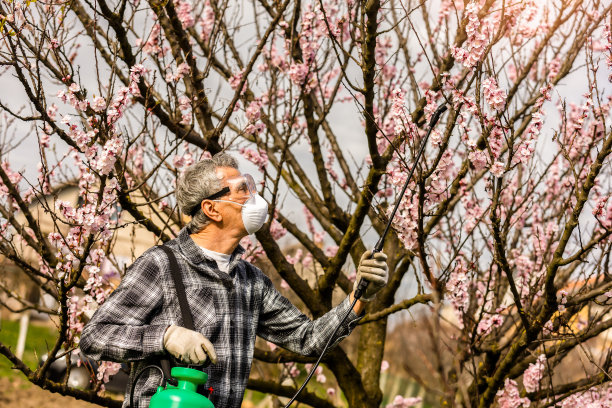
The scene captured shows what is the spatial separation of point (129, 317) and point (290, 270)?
264cm

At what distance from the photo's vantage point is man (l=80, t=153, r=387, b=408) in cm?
212

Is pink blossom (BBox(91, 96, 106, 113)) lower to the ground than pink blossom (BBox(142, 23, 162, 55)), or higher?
lower

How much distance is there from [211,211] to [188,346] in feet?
2.35

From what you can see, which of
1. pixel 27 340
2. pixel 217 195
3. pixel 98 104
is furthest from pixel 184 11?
pixel 27 340

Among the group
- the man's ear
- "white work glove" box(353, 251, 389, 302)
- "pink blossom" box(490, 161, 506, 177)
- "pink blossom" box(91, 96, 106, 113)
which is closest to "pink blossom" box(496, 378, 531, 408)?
"pink blossom" box(490, 161, 506, 177)

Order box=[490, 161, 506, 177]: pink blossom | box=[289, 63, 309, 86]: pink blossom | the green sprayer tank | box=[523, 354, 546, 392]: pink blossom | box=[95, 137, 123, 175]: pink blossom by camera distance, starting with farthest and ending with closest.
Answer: box=[289, 63, 309, 86]: pink blossom, box=[523, 354, 546, 392]: pink blossom, box=[95, 137, 123, 175]: pink blossom, box=[490, 161, 506, 177]: pink blossom, the green sprayer tank

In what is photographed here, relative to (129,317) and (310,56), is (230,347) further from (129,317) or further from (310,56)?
(310,56)

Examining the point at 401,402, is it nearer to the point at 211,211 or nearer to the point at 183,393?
the point at 211,211

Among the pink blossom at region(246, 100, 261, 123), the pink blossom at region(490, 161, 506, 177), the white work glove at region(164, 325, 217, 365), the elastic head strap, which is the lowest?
the white work glove at region(164, 325, 217, 365)

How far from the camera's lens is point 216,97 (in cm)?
521

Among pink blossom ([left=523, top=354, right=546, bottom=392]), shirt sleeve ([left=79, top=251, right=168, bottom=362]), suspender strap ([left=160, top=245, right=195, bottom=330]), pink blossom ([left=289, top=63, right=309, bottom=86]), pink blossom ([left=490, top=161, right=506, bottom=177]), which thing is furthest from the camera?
pink blossom ([left=289, top=63, right=309, bottom=86])

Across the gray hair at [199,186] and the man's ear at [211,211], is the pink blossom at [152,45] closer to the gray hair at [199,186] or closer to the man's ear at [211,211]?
the gray hair at [199,186]

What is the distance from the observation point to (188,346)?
79.2 inches

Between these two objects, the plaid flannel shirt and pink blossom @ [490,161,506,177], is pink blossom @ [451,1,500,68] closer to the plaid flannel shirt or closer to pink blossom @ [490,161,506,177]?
pink blossom @ [490,161,506,177]
